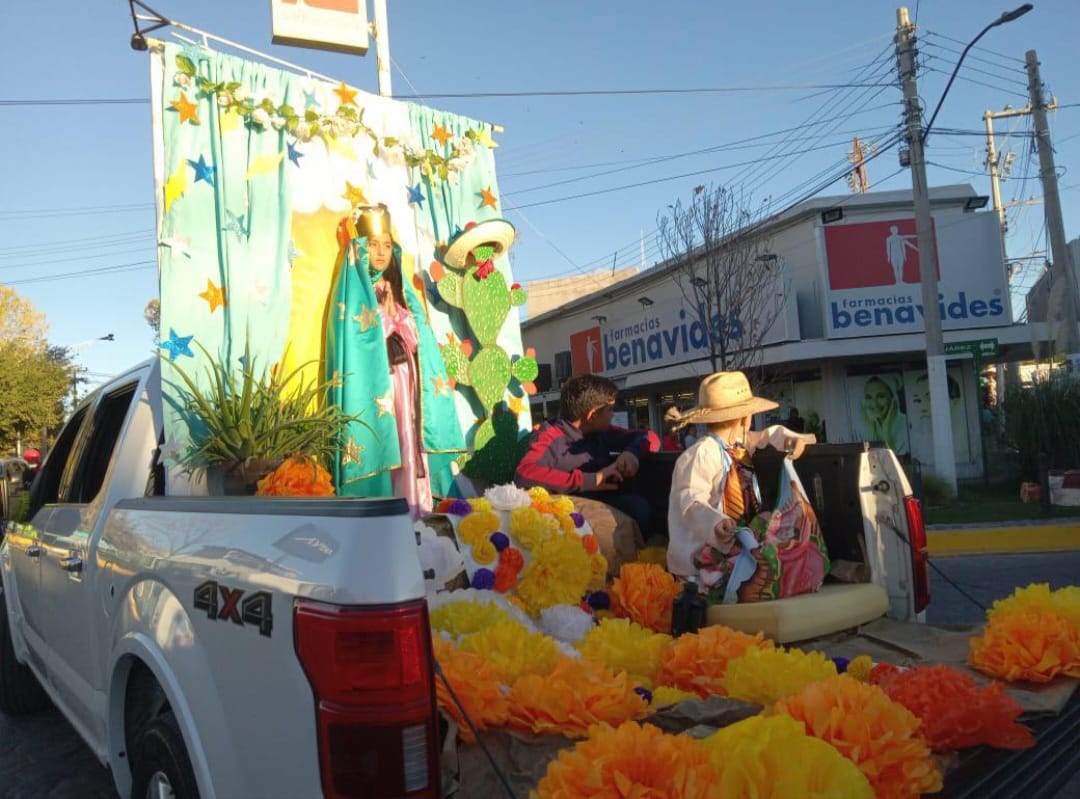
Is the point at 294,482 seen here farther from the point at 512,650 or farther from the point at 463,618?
the point at 512,650

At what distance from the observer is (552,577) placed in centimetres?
345

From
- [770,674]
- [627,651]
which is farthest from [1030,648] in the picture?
[627,651]

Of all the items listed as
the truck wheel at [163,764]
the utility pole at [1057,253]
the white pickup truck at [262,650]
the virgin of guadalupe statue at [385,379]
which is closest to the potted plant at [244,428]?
the virgin of guadalupe statue at [385,379]

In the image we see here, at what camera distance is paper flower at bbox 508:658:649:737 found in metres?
1.95

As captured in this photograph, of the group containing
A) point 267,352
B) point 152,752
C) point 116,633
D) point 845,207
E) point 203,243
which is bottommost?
point 152,752

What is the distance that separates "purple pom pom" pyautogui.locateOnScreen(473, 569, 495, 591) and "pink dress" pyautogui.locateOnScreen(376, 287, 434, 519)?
4.55 ft

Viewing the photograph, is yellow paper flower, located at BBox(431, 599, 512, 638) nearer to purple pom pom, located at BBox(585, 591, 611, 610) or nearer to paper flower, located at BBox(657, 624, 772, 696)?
paper flower, located at BBox(657, 624, 772, 696)

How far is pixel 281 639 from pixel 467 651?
84 centimetres

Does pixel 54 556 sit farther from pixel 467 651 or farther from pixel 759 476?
pixel 759 476

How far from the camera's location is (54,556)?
3.31m

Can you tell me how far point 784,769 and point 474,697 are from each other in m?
0.75

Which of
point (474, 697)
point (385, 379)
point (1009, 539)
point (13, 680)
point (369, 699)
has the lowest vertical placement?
point (1009, 539)

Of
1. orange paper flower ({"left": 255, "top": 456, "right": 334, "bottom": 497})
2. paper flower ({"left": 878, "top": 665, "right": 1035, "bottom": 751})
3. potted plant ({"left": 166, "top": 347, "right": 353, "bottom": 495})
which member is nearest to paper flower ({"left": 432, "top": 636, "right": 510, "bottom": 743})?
paper flower ({"left": 878, "top": 665, "right": 1035, "bottom": 751})

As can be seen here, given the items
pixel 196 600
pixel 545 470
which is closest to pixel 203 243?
pixel 545 470
